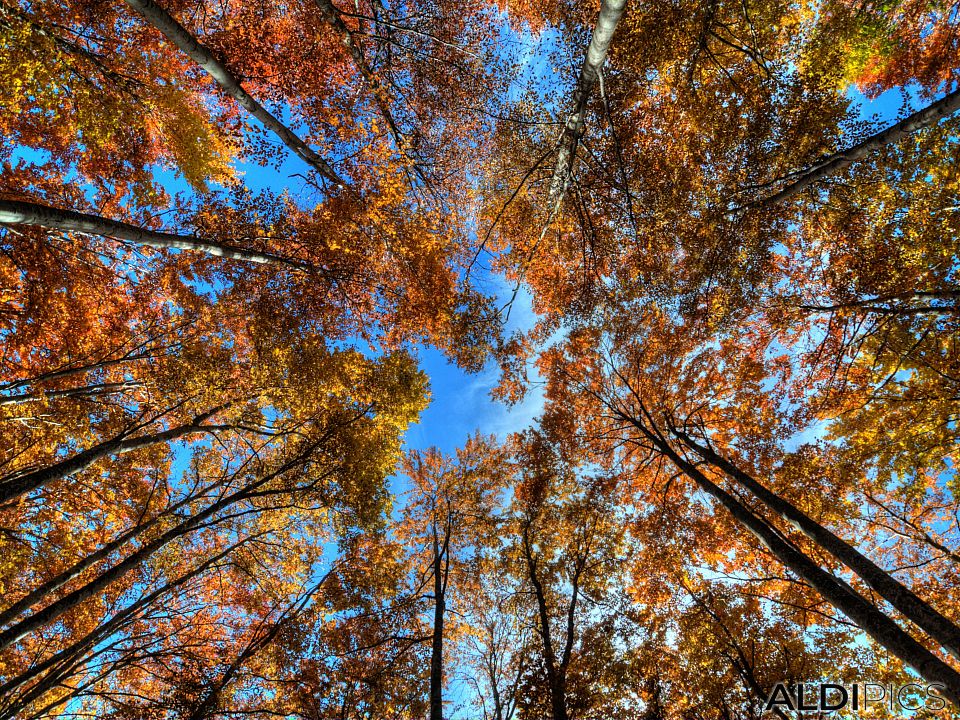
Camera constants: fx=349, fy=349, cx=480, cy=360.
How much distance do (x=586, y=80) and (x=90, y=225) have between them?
6346 mm

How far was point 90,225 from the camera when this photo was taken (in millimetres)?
4336

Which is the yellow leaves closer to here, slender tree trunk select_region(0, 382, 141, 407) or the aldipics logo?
slender tree trunk select_region(0, 382, 141, 407)

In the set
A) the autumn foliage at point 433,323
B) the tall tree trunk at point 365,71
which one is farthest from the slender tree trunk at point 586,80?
the tall tree trunk at point 365,71

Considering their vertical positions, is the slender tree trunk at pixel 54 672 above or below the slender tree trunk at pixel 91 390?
below

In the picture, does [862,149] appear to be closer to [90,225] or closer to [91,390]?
[90,225]

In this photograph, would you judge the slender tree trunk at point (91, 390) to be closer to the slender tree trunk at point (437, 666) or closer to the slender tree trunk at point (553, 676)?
the slender tree trunk at point (437, 666)

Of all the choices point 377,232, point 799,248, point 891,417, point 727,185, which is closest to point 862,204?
point 799,248

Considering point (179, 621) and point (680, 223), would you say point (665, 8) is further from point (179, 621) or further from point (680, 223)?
point (179, 621)

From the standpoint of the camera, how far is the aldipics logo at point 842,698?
6.97m

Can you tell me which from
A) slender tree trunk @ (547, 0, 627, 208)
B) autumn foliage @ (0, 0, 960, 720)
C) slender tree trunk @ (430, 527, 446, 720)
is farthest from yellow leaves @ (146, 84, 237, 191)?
slender tree trunk @ (430, 527, 446, 720)

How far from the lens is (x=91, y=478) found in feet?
25.0

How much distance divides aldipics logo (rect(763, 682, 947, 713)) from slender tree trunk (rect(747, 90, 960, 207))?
9.71m

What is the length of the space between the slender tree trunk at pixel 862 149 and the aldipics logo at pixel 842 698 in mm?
9706

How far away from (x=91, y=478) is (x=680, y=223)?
13.9 m
